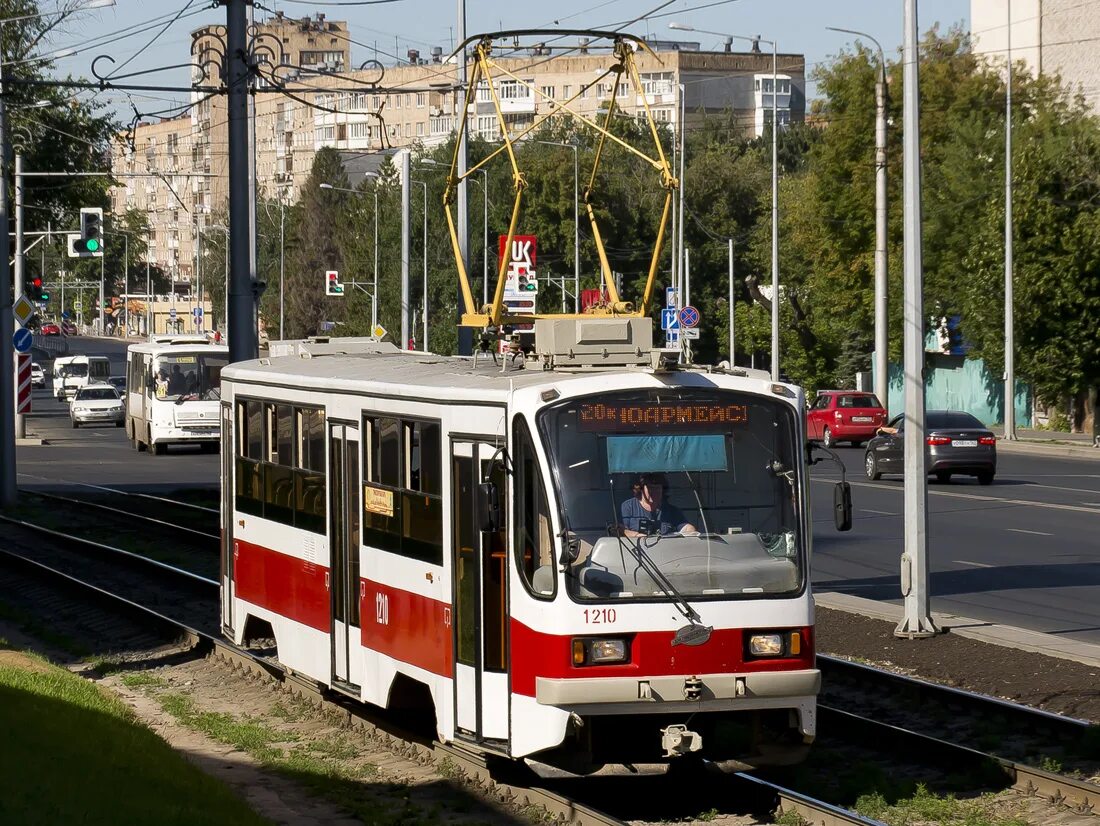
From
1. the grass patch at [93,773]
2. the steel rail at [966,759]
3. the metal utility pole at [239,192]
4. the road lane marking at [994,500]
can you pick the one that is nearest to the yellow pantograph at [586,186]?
the steel rail at [966,759]

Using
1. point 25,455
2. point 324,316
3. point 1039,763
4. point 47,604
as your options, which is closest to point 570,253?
point 324,316

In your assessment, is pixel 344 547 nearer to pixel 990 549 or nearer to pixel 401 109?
pixel 990 549

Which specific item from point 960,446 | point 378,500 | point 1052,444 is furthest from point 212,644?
point 1052,444

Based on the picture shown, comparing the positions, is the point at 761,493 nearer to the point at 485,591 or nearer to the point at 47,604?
the point at 485,591

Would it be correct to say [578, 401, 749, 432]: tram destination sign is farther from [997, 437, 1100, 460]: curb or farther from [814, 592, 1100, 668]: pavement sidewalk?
[997, 437, 1100, 460]: curb

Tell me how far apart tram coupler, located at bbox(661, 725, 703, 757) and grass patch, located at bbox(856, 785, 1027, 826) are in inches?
41.3

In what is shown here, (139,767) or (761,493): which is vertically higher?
(761,493)

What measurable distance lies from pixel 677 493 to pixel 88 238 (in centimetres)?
3354

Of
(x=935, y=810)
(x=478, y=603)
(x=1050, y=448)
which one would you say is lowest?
(x=1050, y=448)

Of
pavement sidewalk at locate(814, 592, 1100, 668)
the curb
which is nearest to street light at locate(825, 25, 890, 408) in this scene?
the curb

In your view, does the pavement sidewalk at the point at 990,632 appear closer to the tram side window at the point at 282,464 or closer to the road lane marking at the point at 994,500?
the tram side window at the point at 282,464

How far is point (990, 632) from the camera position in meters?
16.2

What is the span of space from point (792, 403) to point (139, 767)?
4.14m

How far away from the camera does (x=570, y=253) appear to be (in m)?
93.9
